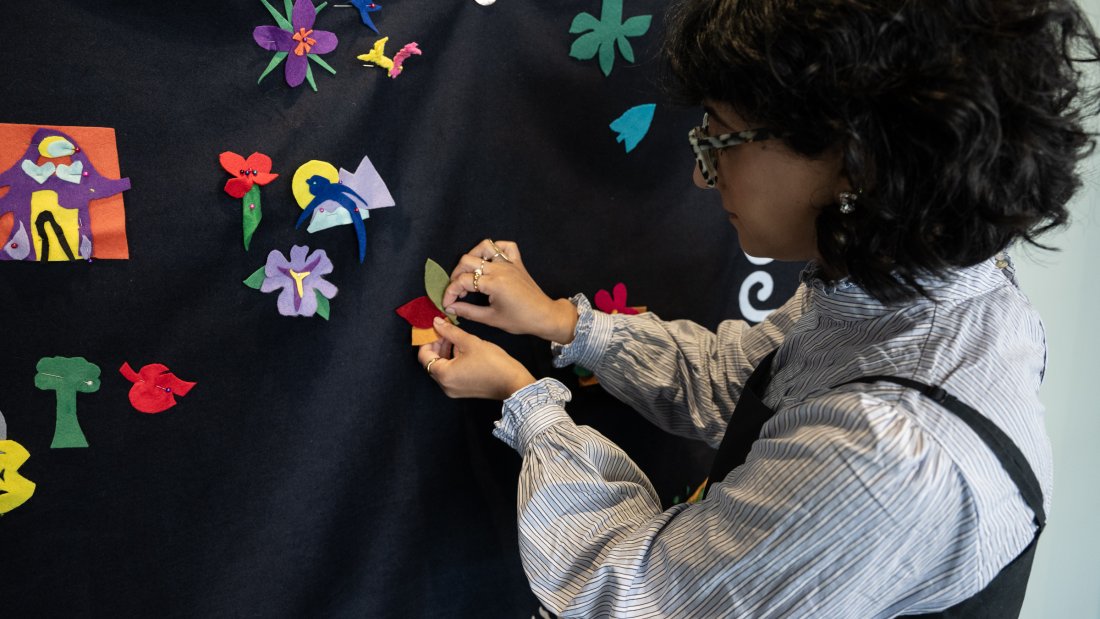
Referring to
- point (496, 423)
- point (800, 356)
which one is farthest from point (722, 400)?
point (496, 423)

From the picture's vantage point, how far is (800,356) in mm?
940

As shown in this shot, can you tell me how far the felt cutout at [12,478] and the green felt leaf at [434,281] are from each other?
49 cm

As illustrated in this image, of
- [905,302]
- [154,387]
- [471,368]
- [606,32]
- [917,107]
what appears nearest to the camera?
[917,107]

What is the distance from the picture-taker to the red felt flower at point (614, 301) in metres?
1.18

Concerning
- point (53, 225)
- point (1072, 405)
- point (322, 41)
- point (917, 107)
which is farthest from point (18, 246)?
point (1072, 405)

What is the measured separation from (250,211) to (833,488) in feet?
2.31

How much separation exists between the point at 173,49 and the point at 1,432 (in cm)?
46

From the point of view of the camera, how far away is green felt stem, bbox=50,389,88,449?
34.1 inches

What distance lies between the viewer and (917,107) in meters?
0.69

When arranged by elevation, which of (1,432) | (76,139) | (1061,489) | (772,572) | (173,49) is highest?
(173,49)

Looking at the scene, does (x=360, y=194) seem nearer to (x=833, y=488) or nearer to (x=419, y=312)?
(x=419, y=312)

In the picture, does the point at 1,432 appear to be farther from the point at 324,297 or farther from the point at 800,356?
the point at 800,356

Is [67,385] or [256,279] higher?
[256,279]

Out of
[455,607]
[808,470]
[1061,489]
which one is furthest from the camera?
[1061,489]
